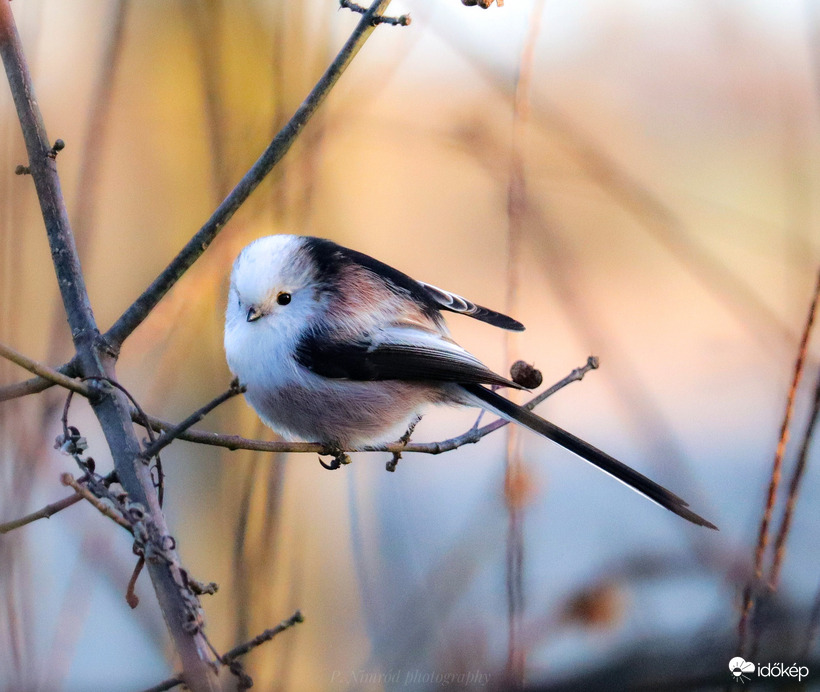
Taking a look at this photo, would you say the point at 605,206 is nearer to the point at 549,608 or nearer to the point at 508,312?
the point at 508,312

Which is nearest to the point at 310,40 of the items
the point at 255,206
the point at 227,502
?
the point at 255,206

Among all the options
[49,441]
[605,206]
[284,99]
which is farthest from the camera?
[605,206]

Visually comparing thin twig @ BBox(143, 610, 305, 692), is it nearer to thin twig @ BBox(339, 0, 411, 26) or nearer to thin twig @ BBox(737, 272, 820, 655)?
thin twig @ BBox(737, 272, 820, 655)

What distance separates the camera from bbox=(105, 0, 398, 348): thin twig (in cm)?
92

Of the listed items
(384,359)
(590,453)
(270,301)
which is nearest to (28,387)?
(270,301)

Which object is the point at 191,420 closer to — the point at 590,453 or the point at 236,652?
the point at 236,652

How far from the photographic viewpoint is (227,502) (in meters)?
1.64

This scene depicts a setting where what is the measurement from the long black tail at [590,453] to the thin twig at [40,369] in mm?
706

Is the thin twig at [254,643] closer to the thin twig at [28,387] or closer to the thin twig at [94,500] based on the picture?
the thin twig at [94,500]

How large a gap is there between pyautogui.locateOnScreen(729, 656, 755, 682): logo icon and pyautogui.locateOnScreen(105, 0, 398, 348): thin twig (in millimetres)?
803

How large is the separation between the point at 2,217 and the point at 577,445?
39.8 inches

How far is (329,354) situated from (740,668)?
80 cm

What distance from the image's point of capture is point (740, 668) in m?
0.91

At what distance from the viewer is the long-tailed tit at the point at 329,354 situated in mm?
1344
